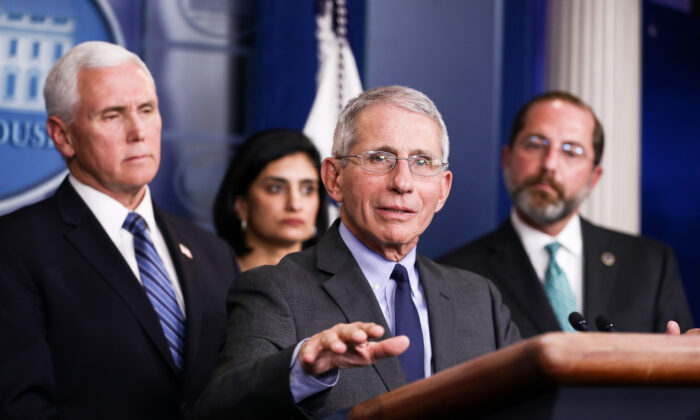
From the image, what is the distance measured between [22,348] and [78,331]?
149 mm

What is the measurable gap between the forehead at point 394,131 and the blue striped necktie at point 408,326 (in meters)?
0.27

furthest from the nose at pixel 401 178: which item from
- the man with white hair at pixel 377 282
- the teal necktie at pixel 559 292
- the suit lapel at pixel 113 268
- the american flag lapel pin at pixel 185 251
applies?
the teal necktie at pixel 559 292

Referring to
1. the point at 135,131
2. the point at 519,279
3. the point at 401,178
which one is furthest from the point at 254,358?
the point at 519,279

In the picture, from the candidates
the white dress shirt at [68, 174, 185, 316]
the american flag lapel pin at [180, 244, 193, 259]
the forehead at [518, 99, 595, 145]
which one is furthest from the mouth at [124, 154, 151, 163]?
the forehead at [518, 99, 595, 145]

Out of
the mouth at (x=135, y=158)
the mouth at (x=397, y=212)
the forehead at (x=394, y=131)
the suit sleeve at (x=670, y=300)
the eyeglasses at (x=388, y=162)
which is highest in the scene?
the forehead at (x=394, y=131)

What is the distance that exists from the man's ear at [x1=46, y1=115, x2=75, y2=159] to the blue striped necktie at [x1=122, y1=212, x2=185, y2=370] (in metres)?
0.26

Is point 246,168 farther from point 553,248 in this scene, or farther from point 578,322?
point 578,322

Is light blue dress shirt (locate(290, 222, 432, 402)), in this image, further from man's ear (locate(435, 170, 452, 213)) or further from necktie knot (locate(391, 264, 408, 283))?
man's ear (locate(435, 170, 452, 213))

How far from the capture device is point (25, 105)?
352cm

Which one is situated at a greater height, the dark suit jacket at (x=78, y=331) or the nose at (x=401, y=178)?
the nose at (x=401, y=178)

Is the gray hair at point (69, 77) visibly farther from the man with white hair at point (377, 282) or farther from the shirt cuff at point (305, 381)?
the shirt cuff at point (305, 381)

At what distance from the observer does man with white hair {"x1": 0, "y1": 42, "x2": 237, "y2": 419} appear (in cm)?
220

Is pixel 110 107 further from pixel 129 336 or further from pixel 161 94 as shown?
pixel 161 94

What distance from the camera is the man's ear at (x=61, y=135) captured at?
254 centimetres
